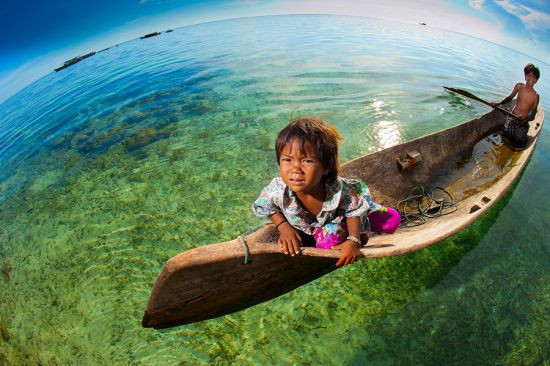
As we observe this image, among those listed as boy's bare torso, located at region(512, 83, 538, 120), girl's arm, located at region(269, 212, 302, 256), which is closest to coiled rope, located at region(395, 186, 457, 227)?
girl's arm, located at region(269, 212, 302, 256)

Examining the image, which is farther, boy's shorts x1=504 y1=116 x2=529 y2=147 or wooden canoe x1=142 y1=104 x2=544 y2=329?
boy's shorts x1=504 y1=116 x2=529 y2=147

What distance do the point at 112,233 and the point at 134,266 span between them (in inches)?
53.0

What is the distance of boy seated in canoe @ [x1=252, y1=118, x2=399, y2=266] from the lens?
2.07 meters

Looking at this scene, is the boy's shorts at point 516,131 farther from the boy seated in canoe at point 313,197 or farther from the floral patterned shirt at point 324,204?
the floral patterned shirt at point 324,204

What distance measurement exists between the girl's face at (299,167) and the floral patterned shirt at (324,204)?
0.37 meters

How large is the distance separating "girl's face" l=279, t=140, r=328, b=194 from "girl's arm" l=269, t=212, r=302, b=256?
435 millimetres

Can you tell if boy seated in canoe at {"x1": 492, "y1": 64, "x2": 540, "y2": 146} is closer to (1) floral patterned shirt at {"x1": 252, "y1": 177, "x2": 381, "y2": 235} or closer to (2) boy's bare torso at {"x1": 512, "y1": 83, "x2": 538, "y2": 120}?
(2) boy's bare torso at {"x1": 512, "y1": 83, "x2": 538, "y2": 120}

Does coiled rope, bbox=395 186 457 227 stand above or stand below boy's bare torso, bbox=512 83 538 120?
below

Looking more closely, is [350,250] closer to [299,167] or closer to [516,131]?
[299,167]

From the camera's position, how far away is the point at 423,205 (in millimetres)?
4629

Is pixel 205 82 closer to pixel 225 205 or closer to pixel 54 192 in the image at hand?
pixel 54 192

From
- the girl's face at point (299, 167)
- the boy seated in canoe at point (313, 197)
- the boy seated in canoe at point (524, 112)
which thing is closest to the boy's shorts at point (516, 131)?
the boy seated in canoe at point (524, 112)

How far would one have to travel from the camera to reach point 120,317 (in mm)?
3893

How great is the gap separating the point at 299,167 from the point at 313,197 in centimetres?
51
